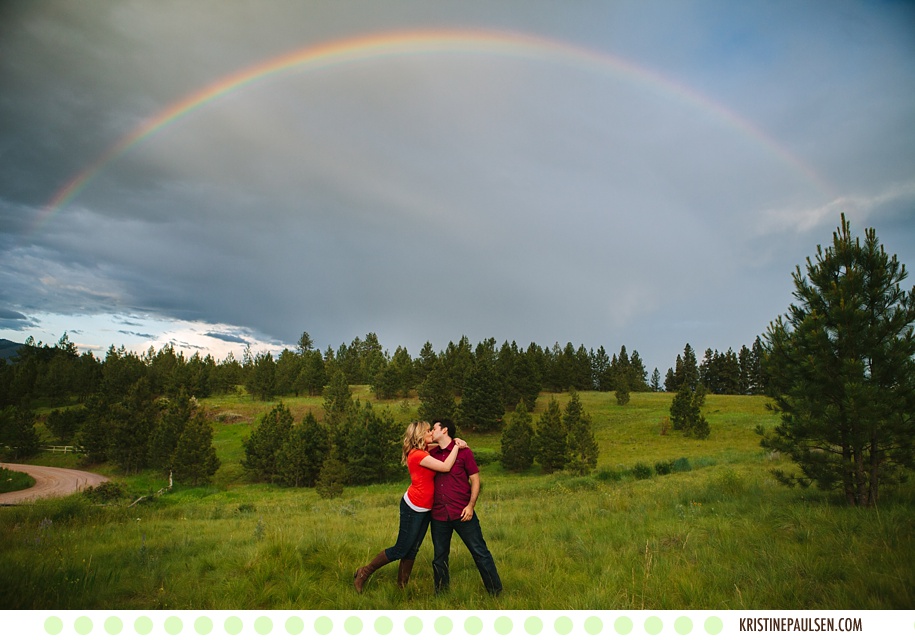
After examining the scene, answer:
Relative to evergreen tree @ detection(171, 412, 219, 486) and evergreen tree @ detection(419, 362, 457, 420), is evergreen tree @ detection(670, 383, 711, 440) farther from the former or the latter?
evergreen tree @ detection(171, 412, 219, 486)

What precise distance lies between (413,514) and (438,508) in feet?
1.09

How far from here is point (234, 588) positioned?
5.11m

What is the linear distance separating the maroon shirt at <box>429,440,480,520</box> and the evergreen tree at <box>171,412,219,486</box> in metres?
47.5

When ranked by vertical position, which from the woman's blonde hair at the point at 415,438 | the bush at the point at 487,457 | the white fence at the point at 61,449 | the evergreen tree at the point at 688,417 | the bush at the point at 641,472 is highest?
the woman's blonde hair at the point at 415,438

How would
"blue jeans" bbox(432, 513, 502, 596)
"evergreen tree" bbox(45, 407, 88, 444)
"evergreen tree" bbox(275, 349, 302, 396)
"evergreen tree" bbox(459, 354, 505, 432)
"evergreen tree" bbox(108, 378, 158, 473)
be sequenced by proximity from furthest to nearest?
1. "evergreen tree" bbox(275, 349, 302, 396)
2. "evergreen tree" bbox(45, 407, 88, 444)
3. "evergreen tree" bbox(459, 354, 505, 432)
4. "evergreen tree" bbox(108, 378, 158, 473)
5. "blue jeans" bbox(432, 513, 502, 596)

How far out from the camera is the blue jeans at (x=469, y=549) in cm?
498

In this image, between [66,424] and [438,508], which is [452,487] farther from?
[66,424]

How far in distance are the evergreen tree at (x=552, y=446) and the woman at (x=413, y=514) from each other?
1501 inches

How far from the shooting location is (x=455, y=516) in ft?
16.7

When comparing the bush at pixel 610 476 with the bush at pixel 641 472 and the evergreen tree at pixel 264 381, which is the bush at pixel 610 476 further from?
the evergreen tree at pixel 264 381

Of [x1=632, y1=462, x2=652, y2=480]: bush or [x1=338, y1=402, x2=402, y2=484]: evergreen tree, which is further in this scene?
[x1=338, y1=402, x2=402, y2=484]: evergreen tree

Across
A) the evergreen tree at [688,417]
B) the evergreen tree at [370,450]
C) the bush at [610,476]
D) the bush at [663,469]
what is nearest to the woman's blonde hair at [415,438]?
the bush at [610,476]

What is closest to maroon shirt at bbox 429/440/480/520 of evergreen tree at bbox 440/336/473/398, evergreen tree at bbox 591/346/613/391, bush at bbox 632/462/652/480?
bush at bbox 632/462/652/480

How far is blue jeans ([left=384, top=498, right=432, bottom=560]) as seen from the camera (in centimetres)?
516
